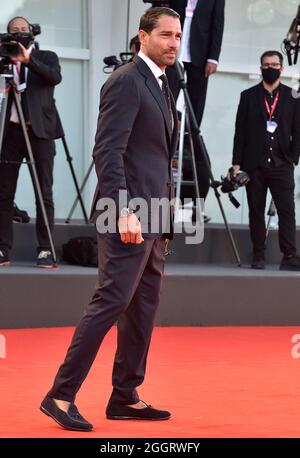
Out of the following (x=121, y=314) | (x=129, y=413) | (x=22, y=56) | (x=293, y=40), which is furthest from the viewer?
(x=293, y=40)

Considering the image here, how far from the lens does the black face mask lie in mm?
9273

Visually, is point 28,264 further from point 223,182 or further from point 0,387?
point 0,387

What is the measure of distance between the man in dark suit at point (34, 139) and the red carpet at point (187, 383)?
86cm

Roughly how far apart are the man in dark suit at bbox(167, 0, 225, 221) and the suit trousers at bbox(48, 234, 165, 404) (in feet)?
14.7

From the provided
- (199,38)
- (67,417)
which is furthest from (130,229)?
(199,38)

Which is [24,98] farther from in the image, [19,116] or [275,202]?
[275,202]

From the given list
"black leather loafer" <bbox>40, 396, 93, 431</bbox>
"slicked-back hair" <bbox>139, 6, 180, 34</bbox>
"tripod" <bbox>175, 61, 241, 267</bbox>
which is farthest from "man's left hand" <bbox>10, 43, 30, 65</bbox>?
"black leather loafer" <bbox>40, 396, 93, 431</bbox>

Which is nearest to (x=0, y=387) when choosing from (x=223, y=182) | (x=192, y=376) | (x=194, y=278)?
(x=192, y=376)

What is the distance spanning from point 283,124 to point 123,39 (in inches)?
115

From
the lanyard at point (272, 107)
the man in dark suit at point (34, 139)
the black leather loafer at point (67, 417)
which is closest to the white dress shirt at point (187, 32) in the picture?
the lanyard at point (272, 107)

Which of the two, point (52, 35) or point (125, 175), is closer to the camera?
point (125, 175)

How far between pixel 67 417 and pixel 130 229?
841 mm

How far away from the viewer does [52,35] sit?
11.7 m

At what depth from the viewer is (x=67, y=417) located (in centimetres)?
476
